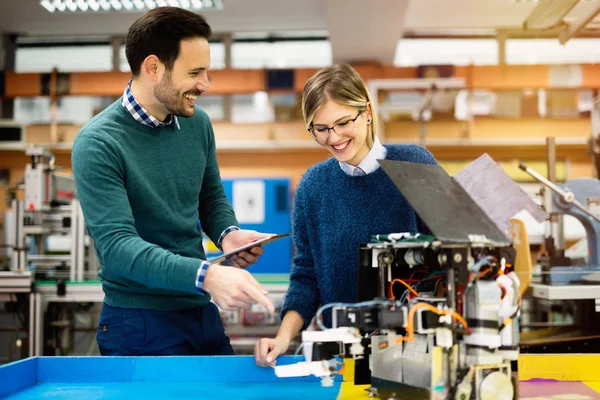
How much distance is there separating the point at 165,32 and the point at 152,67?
101mm

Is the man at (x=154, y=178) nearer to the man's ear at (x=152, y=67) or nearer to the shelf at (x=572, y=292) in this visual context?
the man's ear at (x=152, y=67)

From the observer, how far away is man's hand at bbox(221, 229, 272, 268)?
1585mm

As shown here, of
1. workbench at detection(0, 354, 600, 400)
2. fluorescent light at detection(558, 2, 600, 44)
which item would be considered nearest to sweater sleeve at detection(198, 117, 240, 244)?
workbench at detection(0, 354, 600, 400)

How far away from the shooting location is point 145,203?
1548 millimetres

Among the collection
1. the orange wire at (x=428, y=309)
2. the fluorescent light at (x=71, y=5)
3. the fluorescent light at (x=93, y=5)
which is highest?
the fluorescent light at (x=71, y=5)

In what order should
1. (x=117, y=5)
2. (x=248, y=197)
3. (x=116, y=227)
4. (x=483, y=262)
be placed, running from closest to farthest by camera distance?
(x=483, y=262) → (x=116, y=227) → (x=117, y=5) → (x=248, y=197)

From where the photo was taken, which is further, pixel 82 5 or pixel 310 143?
pixel 310 143

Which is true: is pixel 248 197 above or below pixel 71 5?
below

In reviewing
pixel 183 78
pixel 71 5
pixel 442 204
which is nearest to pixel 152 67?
pixel 183 78

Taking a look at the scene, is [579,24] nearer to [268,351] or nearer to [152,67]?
[152,67]

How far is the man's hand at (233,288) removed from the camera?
118cm

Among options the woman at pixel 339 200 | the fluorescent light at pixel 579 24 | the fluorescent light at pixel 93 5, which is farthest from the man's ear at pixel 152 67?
the fluorescent light at pixel 93 5

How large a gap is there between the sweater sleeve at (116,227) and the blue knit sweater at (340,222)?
0.36 metres

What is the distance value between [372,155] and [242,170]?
512 centimetres
